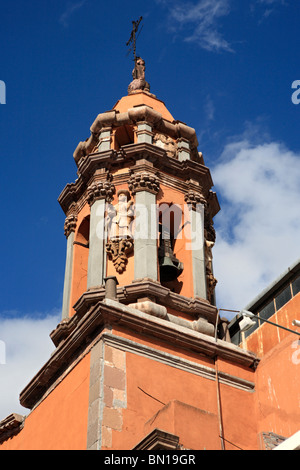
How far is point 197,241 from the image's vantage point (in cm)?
1767

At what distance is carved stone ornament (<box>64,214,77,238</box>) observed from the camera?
61.6ft

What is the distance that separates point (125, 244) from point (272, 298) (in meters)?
3.20

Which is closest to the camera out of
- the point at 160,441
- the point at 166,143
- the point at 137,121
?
the point at 160,441

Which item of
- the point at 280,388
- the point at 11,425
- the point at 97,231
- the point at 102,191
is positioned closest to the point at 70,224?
the point at 102,191

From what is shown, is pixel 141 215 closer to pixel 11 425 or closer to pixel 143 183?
pixel 143 183

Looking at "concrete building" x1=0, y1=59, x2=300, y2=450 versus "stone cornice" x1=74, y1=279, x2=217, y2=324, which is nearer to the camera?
"concrete building" x1=0, y1=59, x2=300, y2=450

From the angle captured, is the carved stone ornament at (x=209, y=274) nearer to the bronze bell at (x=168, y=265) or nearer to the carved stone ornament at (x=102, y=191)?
the bronze bell at (x=168, y=265)

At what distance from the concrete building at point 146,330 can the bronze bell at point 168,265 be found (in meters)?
0.03

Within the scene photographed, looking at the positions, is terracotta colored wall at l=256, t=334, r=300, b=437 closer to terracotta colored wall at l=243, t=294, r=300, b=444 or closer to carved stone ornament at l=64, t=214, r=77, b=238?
terracotta colored wall at l=243, t=294, r=300, b=444

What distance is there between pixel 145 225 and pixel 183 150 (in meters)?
3.09

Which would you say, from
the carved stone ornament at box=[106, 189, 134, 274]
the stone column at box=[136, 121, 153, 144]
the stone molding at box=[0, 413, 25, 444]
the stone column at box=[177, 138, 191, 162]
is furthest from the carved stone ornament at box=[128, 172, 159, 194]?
the stone molding at box=[0, 413, 25, 444]

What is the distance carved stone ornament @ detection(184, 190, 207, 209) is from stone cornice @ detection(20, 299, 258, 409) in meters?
3.60

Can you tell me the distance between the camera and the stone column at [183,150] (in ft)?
63.0
